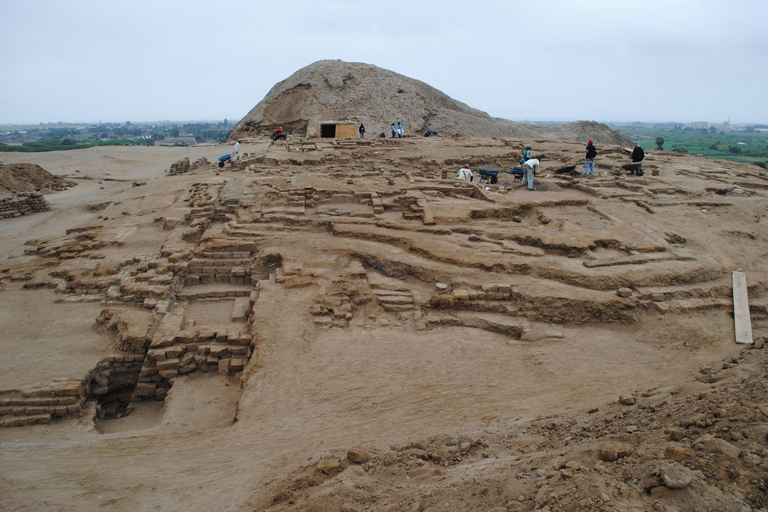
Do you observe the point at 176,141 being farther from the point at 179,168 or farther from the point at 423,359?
the point at 423,359

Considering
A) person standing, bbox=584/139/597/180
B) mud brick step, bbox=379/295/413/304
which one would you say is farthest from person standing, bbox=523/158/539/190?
mud brick step, bbox=379/295/413/304

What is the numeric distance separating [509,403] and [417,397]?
3.53ft

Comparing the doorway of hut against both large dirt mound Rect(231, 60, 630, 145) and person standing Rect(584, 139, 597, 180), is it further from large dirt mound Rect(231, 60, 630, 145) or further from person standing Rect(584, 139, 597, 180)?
person standing Rect(584, 139, 597, 180)

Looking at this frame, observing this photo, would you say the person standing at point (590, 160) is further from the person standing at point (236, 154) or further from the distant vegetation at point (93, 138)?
the distant vegetation at point (93, 138)

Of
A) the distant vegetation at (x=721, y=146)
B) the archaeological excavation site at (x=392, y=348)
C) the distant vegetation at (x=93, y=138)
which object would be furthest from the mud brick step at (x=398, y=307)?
the distant vegetation at (x=93, y=138)

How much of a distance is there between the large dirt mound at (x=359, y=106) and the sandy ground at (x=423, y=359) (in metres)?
17.2

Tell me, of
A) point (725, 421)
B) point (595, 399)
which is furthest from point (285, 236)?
point (725, 421)

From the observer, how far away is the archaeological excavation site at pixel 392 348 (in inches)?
151

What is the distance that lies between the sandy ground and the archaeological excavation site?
0.12ft

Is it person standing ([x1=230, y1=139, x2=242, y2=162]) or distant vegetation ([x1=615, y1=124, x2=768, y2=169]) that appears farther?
distant vegetation ([x1=615, y1=124, x2=768, y2=169])

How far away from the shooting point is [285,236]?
32.9 feet

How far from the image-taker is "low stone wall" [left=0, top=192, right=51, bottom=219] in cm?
1522

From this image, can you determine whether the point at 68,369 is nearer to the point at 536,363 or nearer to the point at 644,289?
the point at 536,363

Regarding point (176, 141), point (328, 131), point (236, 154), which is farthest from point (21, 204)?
point (176, 141)
